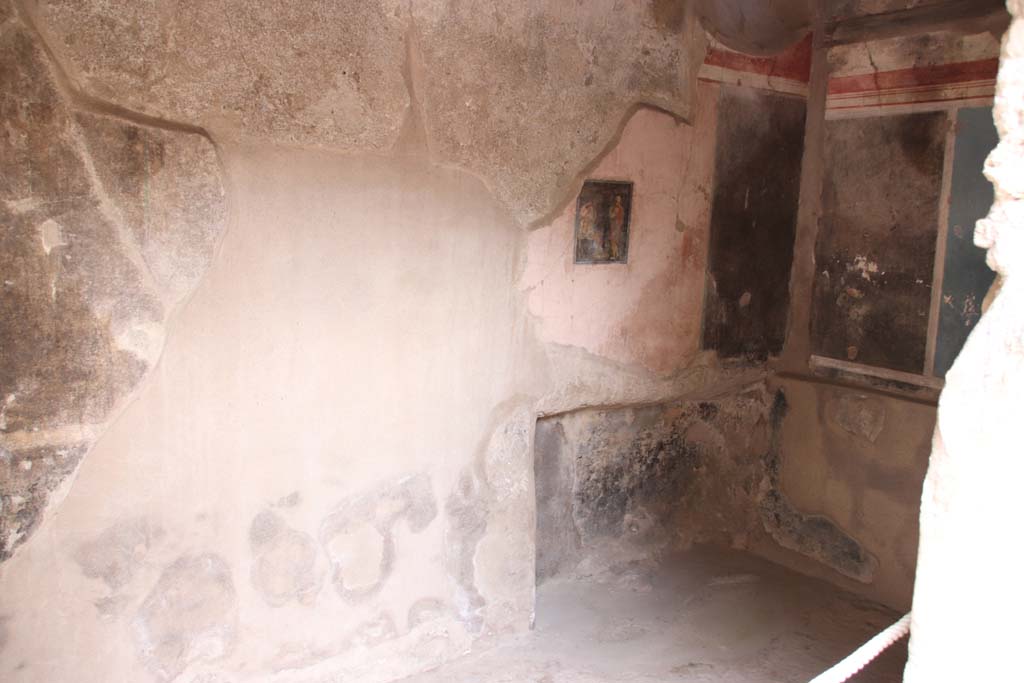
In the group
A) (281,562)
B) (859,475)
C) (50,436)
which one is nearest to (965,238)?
(859,475)

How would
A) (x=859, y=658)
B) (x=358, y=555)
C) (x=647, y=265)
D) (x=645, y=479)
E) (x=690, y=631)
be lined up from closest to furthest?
1. (x=859, y=658)
2. (x=358, y=555)
3. (x=690, y=631)
4. (x=647, y=265)
5. (x=645, y=479)

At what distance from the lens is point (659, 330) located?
3105mm

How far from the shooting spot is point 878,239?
3.17 m

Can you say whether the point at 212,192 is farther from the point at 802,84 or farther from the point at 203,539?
the point at 802,84

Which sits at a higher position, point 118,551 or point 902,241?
point 902,241

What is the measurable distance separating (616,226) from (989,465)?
1.58 metres

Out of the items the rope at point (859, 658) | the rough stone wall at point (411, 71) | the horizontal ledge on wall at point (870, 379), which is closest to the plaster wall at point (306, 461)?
the rough stone wall at point (411, 71)

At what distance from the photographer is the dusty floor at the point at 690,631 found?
8.74 feet

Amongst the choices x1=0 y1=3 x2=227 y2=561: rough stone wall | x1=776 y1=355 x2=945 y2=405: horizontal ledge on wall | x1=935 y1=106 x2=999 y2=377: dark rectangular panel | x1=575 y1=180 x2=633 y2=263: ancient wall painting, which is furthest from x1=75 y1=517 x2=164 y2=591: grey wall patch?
x1=935 y1=106 x2=999 y2=377: dark rectangular panel

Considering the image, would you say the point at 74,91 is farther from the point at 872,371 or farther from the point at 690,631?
the point at 872,371

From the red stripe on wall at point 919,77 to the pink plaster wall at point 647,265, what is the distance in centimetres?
52

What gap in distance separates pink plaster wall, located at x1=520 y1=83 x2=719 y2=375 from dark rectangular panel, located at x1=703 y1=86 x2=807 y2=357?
72mm

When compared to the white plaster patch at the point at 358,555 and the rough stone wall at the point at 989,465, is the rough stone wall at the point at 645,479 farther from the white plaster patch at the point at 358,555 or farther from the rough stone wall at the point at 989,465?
the rough stone wall at the point at 989,465

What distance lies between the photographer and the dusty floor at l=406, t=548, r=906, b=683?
8.74ft
